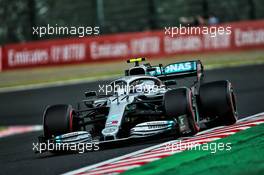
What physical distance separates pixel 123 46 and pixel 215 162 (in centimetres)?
2324

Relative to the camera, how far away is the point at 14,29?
36000mm

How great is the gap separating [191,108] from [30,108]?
44.1 ft

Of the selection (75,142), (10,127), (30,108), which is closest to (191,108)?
(75,142)

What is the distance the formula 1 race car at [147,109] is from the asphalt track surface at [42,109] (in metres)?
0.33

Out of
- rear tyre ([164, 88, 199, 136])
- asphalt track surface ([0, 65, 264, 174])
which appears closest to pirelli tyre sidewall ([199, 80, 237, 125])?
rear tyre ([164, 88, 199, 136])

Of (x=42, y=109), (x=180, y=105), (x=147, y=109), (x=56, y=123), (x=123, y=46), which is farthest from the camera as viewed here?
(x=123, y=46)

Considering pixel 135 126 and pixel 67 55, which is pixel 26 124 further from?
pixel 67 55

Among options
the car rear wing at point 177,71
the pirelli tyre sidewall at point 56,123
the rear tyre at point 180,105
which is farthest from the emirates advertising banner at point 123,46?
the rear tyre at point 180,105

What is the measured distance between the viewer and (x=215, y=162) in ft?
30.3

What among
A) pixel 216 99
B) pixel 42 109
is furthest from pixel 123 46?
pixel 216 99

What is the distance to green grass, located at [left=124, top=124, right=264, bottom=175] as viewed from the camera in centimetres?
866

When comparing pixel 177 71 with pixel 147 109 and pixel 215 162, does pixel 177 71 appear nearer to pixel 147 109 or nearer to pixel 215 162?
pixel 147 109

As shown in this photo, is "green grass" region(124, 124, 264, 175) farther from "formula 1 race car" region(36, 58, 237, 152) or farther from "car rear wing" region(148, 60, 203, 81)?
"car rear wing" region(148, 60, 203, 81)

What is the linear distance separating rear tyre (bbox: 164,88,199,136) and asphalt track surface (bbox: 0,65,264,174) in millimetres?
739
